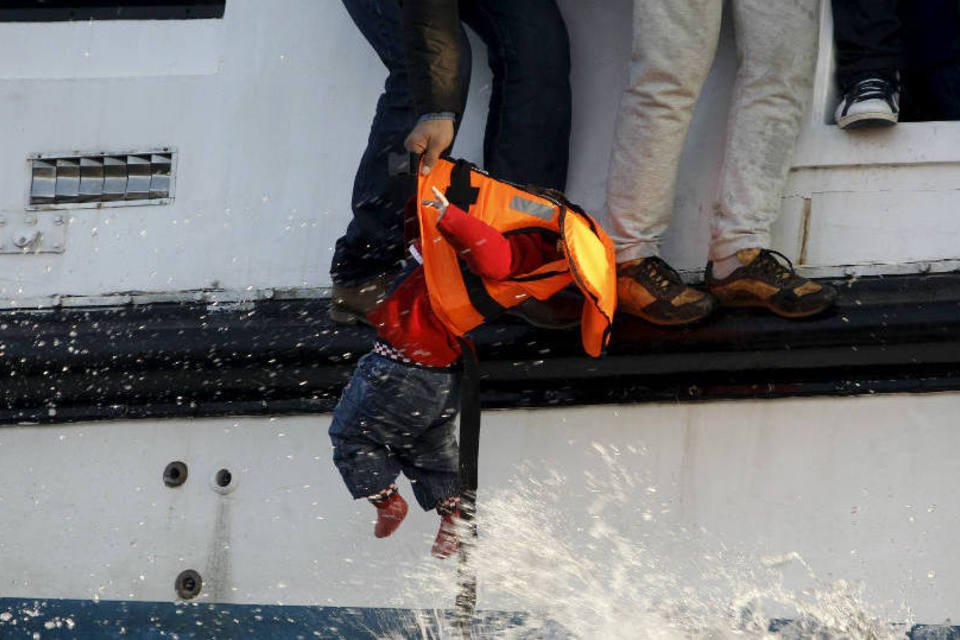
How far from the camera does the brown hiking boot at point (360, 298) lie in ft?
10.4

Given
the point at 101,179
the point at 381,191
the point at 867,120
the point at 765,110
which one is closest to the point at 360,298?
the point at 381,191

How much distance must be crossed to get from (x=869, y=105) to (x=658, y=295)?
0.52 m

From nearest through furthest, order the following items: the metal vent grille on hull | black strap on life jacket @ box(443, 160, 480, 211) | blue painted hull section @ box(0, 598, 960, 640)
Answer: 1. black strap on life jacket @ box(443, 160, 480, 211)
2. blue painted hull section @ box(0, 598, 960, 640)
3. the metal vent grille on hull

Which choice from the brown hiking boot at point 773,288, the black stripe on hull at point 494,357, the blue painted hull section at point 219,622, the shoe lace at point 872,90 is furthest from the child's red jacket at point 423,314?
the shoe lace at point 872,90

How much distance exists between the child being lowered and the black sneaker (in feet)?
1.77

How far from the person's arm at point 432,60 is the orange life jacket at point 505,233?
114 millimetres

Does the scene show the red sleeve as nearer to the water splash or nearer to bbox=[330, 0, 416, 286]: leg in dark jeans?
bbox=[330, 0, 416, 286]: leg in dark jeans

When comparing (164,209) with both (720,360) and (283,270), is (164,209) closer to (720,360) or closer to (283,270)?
(283,270)

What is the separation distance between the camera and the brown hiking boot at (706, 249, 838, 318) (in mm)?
2938

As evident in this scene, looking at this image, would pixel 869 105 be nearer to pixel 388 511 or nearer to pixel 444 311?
pixel 444 311

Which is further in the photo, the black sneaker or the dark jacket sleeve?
the black sneaker

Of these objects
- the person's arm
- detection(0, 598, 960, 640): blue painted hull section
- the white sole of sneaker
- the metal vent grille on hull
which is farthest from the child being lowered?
the metal vent grille on hull

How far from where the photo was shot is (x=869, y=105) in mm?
3031

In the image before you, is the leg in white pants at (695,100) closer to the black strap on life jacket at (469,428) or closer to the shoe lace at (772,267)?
the shoe lace at (772,267)
